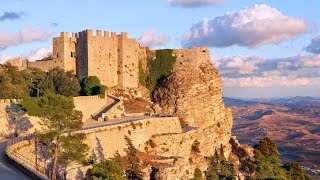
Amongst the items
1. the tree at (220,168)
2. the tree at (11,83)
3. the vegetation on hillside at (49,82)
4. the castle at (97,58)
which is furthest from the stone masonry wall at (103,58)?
the tree at (220,168)

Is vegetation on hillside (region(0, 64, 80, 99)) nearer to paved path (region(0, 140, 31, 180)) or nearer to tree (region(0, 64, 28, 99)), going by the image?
tree (region(0, 64, 28, 99))

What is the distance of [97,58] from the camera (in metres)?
52.1

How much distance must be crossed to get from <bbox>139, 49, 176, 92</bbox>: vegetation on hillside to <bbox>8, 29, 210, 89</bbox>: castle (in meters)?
1.89

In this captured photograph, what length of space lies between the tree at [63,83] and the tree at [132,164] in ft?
37.0

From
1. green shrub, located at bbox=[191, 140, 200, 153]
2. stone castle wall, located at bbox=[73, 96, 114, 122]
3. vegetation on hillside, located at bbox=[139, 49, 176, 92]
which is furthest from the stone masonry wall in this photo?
green shrub, located at bbox=[191, 140, 200, 153]

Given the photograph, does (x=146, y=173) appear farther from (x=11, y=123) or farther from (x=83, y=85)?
(x=83, y=85)

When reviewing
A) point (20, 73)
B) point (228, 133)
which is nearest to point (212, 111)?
point (228, 133)

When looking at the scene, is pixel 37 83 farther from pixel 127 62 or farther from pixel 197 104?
pixel 197 104

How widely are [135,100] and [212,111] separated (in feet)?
29.9

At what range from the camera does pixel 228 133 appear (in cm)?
5684

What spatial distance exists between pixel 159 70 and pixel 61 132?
94.8 ft

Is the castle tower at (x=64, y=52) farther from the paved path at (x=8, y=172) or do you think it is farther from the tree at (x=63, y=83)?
the paved path at (x=8, y=172)

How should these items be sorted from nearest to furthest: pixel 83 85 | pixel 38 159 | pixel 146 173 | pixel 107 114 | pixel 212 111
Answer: pixel 38 159 < pixel 146 173 < pixel 107 114 < pixel 83 85 < pixel 212 111

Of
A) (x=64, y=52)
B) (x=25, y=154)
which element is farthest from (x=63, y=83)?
(x=25, y=154)
